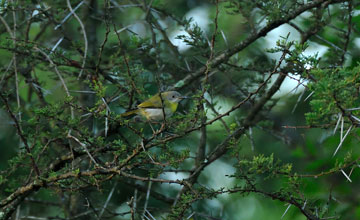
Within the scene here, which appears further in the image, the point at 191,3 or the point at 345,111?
the point at 191,3

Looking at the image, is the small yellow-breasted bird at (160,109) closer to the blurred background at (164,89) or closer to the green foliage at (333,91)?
the blurred background at (164,89)

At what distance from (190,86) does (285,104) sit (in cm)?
187

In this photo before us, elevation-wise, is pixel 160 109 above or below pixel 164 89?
below

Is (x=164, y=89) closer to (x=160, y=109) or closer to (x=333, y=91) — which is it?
(x=160, y=109)

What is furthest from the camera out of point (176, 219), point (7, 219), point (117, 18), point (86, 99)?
point (117, 18)

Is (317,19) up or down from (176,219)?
up

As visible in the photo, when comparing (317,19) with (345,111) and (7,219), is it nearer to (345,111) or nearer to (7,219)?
(345,111)

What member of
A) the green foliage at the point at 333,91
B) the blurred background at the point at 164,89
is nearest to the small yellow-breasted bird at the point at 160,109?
the blurred background at the point at 164,89

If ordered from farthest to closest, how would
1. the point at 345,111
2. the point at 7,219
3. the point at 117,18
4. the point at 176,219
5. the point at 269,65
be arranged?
the point at 117,18 < the point at 269,65 < the point at 7,219 < the point at 176,219 < the point at 345,111

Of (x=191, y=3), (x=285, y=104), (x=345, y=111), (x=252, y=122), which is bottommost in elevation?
(x=345, y=111)

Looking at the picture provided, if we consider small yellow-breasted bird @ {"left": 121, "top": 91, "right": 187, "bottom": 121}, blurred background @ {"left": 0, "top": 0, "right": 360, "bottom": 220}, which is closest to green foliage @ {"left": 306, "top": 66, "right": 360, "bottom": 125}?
blurred background @ {"left": 0, "top": 0, "right": 360, "bottom": 220}

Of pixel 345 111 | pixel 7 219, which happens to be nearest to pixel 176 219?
pixel 345 111

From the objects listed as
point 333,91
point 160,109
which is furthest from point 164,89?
point 333,91

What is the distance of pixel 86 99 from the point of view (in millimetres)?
5621
